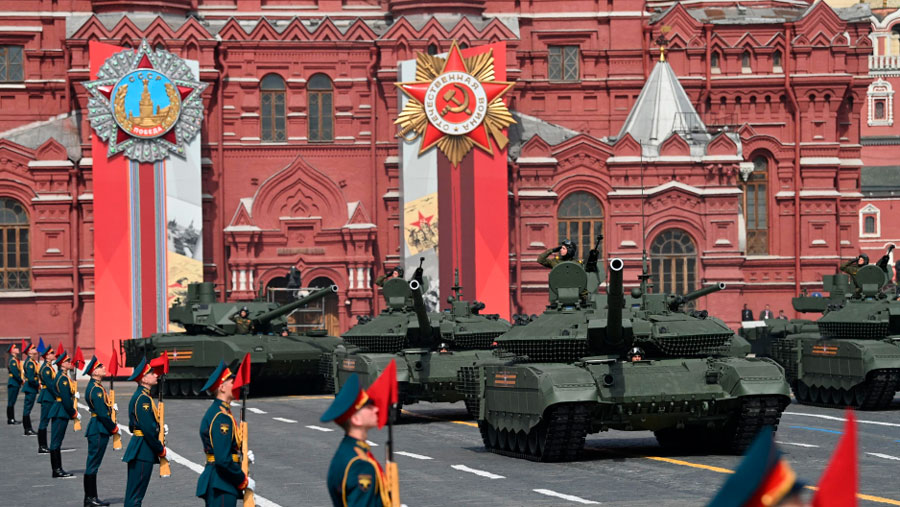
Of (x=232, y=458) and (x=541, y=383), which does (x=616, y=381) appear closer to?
(x=541, y=383)

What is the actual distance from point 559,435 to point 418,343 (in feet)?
30.4

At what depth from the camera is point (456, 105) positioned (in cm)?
4541

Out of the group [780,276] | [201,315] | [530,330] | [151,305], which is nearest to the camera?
[530,330]

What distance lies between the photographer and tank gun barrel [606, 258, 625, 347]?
17.7 m

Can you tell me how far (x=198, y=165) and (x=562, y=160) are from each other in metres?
11.1

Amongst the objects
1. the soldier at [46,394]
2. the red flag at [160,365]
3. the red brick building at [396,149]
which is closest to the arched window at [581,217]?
the red brick building at [396,149]

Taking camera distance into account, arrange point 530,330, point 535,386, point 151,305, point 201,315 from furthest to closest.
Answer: point 151,305 → point 201,315 → point 530,330 → point 535,386

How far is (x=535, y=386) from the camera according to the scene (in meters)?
18.0

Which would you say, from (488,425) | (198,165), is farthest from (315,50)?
(488,425)

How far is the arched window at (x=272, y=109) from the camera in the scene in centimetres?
4725

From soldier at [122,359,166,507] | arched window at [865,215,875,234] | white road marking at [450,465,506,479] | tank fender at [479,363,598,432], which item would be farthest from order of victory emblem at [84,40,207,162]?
arched window at [865,215,875,234]

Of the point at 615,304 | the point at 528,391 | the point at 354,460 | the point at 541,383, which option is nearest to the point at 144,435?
the point at 541,383

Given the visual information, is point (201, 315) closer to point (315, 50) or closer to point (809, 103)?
point (315, 50)

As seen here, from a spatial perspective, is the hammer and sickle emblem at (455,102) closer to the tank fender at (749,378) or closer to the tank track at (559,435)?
the tank track at (559,435)
